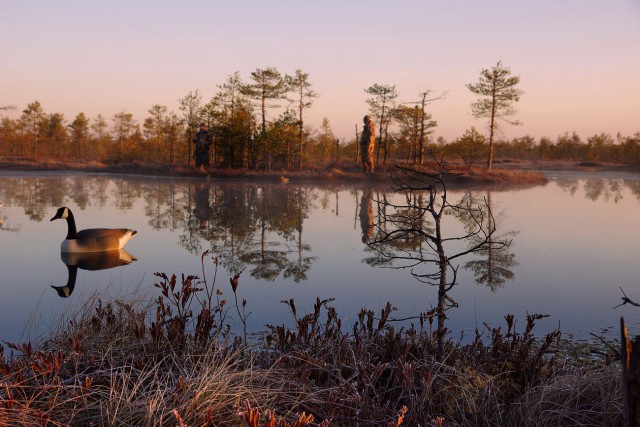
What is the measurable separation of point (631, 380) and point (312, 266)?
730 cm

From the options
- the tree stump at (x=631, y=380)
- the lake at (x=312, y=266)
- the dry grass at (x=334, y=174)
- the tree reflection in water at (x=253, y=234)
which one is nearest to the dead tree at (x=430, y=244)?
the lake at (x=312, y=266)

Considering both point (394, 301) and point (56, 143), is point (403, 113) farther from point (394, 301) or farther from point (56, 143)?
point (56, 143)

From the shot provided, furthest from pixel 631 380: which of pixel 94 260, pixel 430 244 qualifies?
pixel 94 260

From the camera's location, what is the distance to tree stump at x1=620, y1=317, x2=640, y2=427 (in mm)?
2311

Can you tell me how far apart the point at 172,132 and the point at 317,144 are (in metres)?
28.9

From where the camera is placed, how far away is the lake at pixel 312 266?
656cm

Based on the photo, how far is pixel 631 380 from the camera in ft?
7.70

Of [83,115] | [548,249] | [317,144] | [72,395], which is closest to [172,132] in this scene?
[317,144]

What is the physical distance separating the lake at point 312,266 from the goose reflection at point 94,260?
85 mm

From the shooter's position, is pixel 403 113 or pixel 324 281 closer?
pixel 324 281

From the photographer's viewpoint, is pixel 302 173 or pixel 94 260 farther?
pixel 302 173

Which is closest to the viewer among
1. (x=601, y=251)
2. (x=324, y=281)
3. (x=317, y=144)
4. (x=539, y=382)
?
(x=539, y=382)

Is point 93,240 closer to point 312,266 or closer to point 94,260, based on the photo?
point 94,260

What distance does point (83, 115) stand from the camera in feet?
290
